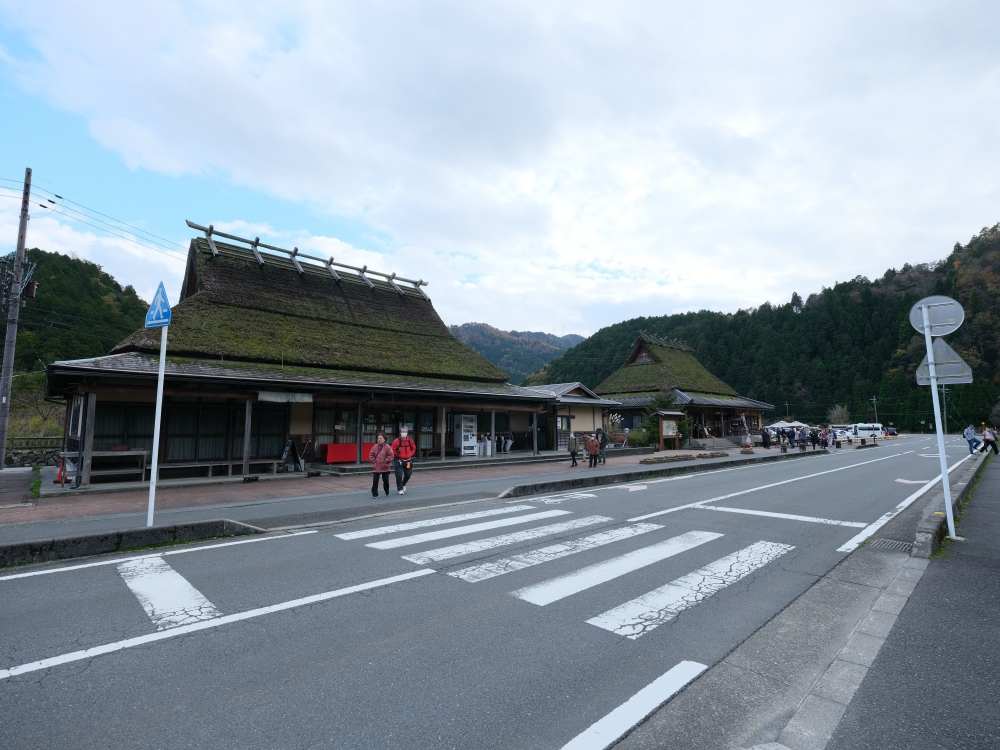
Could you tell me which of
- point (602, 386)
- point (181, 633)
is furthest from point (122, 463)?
point (602, 386)

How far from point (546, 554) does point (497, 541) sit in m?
0.90

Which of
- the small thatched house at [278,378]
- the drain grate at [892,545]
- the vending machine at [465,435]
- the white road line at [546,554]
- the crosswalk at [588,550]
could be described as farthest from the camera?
the vending machine at [465,435]

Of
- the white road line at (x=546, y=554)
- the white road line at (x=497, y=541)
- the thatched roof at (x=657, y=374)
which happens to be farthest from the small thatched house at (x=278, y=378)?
the thatched roof at (x=657, y=374)

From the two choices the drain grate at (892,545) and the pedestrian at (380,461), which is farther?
the pedestrian at (380,461)

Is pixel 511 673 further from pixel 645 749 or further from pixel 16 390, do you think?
pixel 16 390

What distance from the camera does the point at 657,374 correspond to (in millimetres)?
40719

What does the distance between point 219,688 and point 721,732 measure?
9.39ft

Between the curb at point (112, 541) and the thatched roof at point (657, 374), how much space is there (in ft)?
114

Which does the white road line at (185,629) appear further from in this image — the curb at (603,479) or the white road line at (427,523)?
the curb at (603,479)

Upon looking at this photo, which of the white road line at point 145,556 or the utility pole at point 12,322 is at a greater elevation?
the utility pole at point 12,322

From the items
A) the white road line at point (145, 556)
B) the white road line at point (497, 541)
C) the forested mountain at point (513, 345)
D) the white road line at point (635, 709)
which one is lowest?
the white road line at point (635, 709)

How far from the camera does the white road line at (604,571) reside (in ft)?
15.3

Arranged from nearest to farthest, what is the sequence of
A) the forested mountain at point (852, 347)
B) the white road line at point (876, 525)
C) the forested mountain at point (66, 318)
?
the white road line at point (876, 525) < the forested mountain at point (66, 318) < the forested mountain at point (852, 347)

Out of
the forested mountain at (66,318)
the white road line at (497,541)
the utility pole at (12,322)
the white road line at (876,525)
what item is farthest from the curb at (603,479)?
the forested mountain at (66,318)
